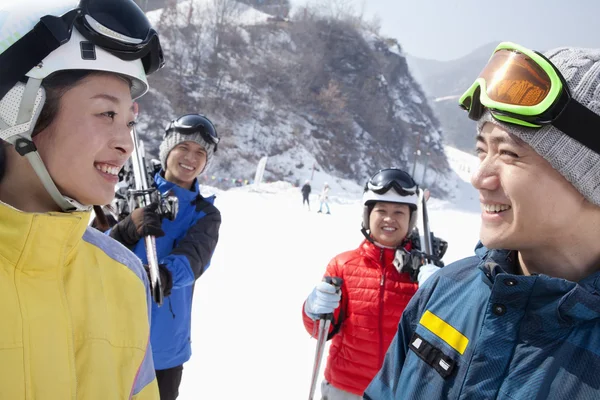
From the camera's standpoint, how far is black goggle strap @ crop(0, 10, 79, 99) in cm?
133

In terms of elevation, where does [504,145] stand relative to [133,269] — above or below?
above

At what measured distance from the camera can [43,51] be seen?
1367mm

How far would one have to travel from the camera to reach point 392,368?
1.62 m

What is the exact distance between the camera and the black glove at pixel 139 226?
9.30ft

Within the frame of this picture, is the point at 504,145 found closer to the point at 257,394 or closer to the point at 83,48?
the point at 83,48

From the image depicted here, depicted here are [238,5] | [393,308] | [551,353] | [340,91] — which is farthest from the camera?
[238,5]

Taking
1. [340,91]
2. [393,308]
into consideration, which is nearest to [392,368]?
[393,308]

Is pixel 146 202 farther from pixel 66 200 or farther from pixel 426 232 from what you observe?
pixel 426 232

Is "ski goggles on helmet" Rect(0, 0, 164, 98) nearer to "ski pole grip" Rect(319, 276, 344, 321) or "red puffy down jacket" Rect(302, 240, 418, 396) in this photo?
"ski pole grip" Rect(319, 276, 344, 321)

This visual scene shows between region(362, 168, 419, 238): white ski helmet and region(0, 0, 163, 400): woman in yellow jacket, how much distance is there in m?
2.22

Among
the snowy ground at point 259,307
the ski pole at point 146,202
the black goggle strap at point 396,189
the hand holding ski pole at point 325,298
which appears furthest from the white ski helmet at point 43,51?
the snowy ground at point 259,307

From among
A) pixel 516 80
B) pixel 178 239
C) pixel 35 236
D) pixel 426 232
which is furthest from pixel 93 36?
pixel 426 232

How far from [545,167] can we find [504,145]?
141mm

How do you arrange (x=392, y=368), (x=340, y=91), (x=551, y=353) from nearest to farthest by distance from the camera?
1. (x=551, y=353)
2. (x=392, y=368)
3. (x=340, y=91)
